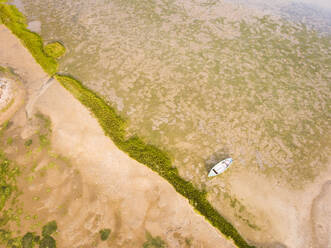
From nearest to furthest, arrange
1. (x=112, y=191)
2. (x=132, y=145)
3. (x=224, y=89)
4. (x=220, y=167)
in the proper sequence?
(x=112, y=191) → (x=220, y=167) → (x=132, y=145) → (x=224, y=89)

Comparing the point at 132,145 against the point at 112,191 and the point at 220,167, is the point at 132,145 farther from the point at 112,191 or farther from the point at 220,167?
the point at 220,167

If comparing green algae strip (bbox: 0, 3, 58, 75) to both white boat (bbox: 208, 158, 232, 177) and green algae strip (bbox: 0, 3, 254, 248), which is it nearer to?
green algae strip (bbox: 0, 3, 254, 248)

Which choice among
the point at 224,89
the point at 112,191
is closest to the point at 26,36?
the point at 112,191

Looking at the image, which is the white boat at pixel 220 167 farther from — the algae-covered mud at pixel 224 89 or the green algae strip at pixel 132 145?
the green algae strip at pixel 132 145

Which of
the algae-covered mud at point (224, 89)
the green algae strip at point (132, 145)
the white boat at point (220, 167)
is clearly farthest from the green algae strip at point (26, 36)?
the white boat at point (220, 167)

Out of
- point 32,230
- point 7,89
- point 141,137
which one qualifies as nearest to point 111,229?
point 32,230

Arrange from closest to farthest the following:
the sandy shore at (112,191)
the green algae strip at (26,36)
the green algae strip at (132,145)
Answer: the sandy shore at (112,191)
the green algae strip at (132,145)
the green algae strip at (26,36)
